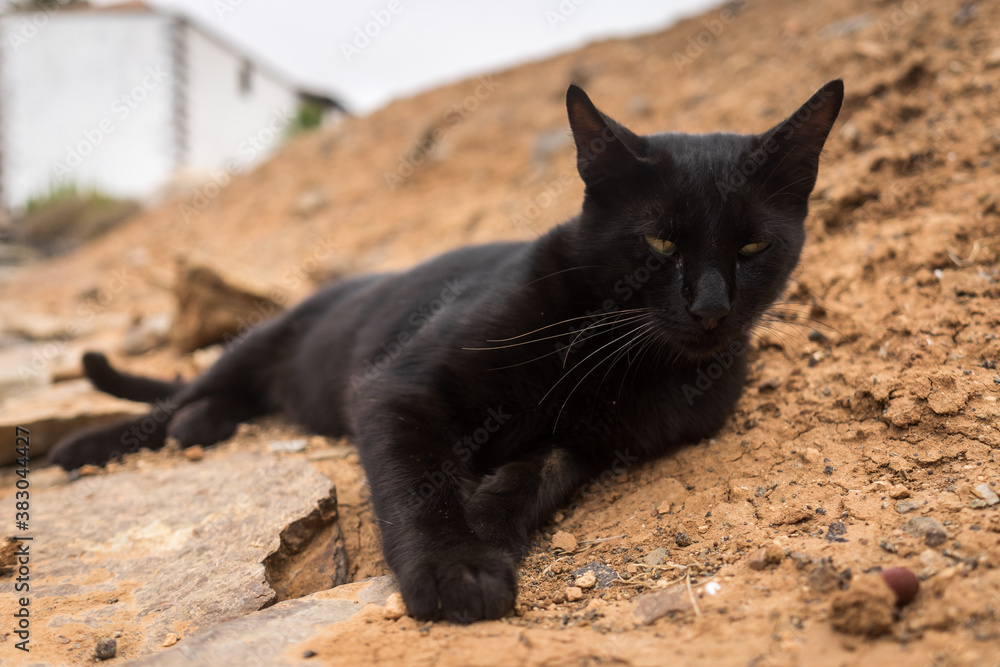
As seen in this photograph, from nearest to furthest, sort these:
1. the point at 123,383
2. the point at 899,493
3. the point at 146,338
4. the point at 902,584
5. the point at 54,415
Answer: the point at 902,584, the point at 899,493, the point at 54,415, the point at 123,383, the point at 146,338

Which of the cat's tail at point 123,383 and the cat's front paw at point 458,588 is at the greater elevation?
the cat's front paw at point 458,588

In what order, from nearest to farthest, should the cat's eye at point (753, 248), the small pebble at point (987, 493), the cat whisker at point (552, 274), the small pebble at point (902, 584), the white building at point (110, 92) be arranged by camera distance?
the small pebble at point (902, 584)
the small pebble at point (987, 493)
the cat's eye at point (753, 248)
the cat whisker at point (552, 274)
the white building at point (110, 92)

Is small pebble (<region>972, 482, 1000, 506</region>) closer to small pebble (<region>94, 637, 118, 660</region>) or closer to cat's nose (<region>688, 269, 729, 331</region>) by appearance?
cat's nose (<region>688, 269, 729, 331</region>)

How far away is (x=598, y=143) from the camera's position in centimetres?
212

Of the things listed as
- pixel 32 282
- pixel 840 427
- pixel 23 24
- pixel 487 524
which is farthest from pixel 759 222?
pixel 23 24

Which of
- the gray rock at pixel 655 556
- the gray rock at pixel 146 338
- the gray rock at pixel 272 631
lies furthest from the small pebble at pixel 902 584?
the gray rock at pixel 146 338

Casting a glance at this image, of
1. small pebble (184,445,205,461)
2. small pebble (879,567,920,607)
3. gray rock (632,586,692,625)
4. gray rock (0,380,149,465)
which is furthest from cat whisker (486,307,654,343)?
gray rock (0,380,149,465)

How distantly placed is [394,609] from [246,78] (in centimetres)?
1918

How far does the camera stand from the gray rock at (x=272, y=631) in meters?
1.39

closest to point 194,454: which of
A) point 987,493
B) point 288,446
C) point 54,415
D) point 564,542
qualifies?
point 288,446

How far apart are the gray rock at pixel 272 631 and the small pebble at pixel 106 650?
203 mm

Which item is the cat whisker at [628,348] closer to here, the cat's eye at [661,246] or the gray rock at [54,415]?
the cat's eye at [661,246]

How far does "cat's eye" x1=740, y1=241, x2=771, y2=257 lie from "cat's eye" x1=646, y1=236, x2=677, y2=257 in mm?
246

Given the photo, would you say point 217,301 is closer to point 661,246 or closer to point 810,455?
point 661,246
